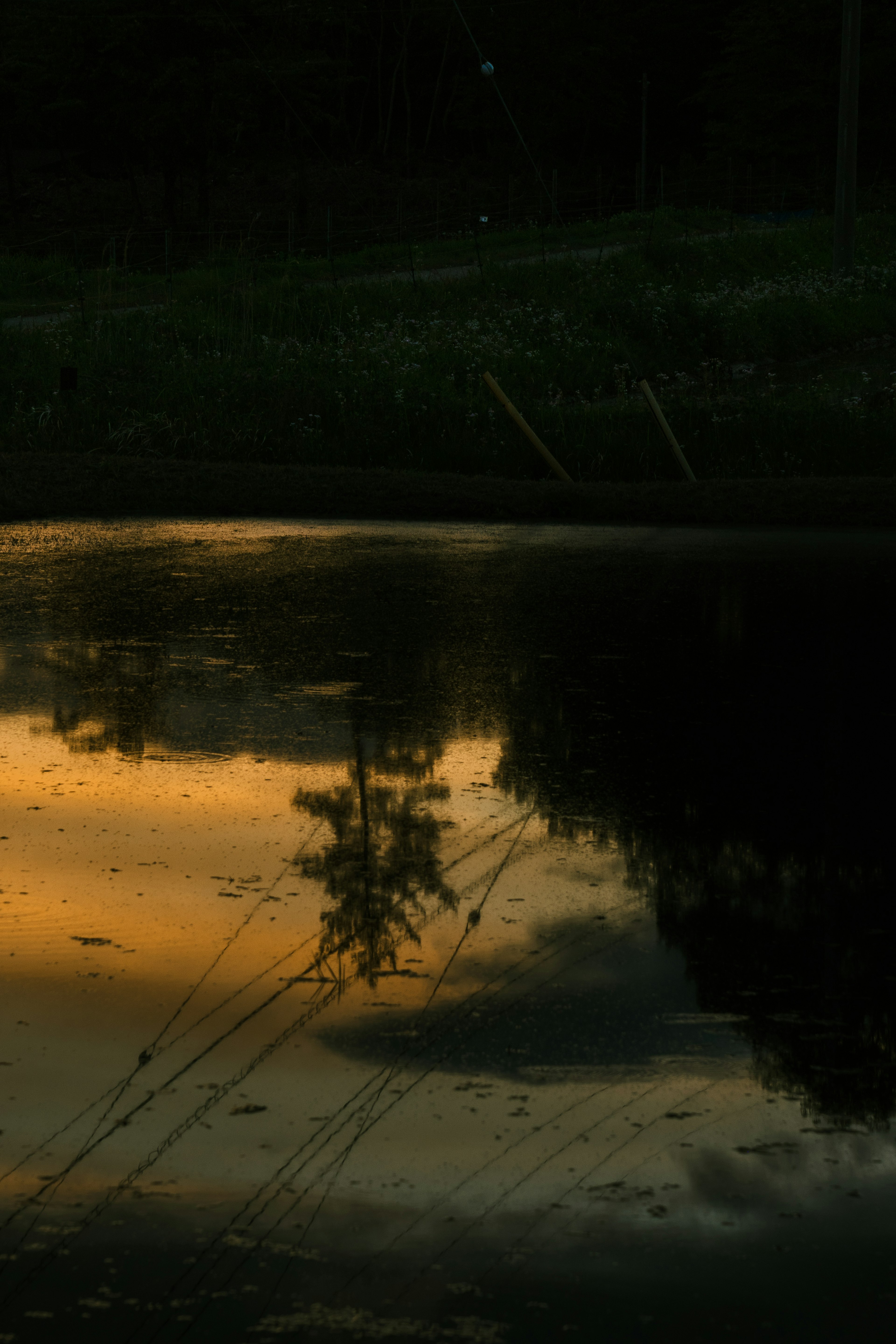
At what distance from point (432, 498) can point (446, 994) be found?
12.2 meters

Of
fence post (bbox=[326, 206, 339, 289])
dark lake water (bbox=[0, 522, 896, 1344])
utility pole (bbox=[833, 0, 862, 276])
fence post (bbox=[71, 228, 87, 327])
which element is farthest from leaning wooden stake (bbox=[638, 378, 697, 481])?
utility pole (bbox=[833, 0, 862, 276])

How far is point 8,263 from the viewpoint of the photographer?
4009cm

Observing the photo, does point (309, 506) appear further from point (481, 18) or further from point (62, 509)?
point (481, 18)

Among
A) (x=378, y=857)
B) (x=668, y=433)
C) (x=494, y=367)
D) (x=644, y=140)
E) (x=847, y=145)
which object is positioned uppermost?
(x=644, y=140)

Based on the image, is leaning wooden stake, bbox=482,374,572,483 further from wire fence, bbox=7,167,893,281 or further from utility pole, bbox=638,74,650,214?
utility pole, bbox=638,74,650,214

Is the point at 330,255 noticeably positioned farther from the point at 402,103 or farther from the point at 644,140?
the point at 402,103

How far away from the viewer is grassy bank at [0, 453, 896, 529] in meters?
15.6

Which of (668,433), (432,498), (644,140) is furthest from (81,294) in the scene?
(644,140)

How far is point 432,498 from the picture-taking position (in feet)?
53.2

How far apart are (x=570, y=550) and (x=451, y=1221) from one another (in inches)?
415

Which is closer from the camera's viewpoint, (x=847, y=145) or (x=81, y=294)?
(x=81, y=294)

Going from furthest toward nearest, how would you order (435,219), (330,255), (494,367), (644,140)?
(644,140) → (435,219) → (330,255) → (494,367)

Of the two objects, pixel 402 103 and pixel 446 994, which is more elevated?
pixel 402 103

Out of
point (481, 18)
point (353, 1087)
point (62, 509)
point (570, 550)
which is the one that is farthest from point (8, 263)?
point (481, 18)
